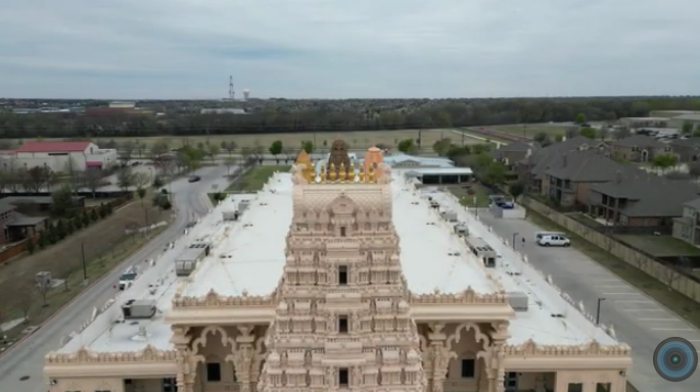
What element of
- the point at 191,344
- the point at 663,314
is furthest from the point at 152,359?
the point at 663,314

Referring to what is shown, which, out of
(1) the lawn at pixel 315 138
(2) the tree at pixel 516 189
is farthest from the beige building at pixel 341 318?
(1) the lawn at pixel 315 138

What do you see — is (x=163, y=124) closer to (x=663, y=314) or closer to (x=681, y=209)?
(x=681, y=209)

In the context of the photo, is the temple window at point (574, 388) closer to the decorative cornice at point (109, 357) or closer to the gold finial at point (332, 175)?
the gold finial at point (332, 175)

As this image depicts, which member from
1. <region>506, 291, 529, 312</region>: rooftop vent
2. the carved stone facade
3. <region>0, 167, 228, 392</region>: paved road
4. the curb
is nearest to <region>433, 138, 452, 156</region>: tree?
<region>0, 167, 228, 392</region>: paved road

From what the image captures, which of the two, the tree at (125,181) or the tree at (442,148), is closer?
the tree at (125,181)

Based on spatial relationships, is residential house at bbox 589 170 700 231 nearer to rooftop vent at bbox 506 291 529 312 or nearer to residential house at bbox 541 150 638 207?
residential house at bbox 541 150 638 207
